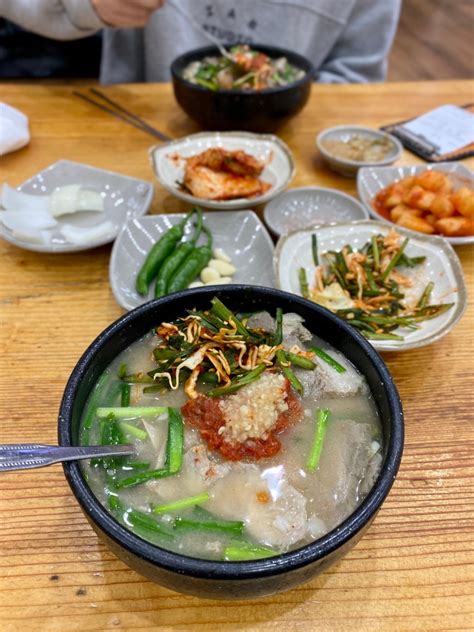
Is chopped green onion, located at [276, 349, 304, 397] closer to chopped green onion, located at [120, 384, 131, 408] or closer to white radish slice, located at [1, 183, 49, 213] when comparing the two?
chopped green onion, located at [120, 384, 131, 408]

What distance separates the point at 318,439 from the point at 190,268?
0.81 m

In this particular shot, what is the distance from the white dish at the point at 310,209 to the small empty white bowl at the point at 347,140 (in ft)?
0.62

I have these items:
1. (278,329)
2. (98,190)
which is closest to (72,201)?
(98,190)

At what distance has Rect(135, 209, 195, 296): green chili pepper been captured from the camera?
1.59m

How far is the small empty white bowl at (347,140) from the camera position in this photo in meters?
2.14

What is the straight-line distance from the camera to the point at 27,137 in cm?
223

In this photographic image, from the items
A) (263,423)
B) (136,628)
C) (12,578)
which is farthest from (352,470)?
(12,578)

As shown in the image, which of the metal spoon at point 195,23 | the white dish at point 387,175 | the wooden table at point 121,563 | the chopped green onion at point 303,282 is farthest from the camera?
the metal spoon at point 195,23

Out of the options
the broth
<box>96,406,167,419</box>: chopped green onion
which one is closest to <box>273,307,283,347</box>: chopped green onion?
the broth

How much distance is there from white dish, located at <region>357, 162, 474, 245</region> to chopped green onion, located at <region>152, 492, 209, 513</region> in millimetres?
1333

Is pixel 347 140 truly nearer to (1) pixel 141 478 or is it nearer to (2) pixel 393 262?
(2) pixel 393 262

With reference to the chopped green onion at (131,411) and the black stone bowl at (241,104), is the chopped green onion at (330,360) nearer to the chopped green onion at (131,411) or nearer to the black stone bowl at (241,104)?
the chopped green onion at (131,411)

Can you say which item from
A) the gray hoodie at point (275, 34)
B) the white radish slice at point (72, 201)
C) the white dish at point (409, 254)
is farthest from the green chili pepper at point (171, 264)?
the gray hoodie at point (275, 34)

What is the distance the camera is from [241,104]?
2.18 metres
